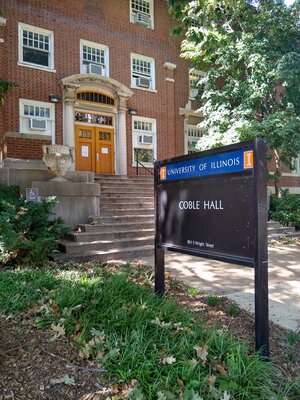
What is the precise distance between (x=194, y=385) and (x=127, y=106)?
13330 millimetres

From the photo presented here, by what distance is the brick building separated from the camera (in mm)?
12203

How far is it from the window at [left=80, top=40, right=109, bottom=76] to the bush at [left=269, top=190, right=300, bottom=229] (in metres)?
8.42

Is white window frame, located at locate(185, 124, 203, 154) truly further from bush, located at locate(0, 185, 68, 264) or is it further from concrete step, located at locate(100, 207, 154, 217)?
bush, located at locate(0, 185, 68, 264)

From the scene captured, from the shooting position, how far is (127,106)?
1447 centimetres

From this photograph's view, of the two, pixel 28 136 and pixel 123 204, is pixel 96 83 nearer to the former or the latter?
pixel 28 136

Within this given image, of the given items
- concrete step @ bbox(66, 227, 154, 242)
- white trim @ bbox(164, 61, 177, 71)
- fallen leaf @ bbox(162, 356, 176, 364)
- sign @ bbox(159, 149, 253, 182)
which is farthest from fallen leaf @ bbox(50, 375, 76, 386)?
white trim @ bbox(164, 61, 177, 71)

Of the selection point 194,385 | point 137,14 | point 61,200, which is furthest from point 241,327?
point 137,14

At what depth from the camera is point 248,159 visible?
2.75 m

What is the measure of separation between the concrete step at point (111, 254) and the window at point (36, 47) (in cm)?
881

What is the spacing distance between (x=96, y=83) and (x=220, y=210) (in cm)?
1165

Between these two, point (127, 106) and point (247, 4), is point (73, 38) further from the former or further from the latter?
point (247, 4)

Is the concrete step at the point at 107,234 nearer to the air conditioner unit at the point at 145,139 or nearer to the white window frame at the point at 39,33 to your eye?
the air conditioner unit at the point at 145,139

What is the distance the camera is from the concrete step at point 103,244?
658 centimetres

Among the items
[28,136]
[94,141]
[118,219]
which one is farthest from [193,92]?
[118,219]
